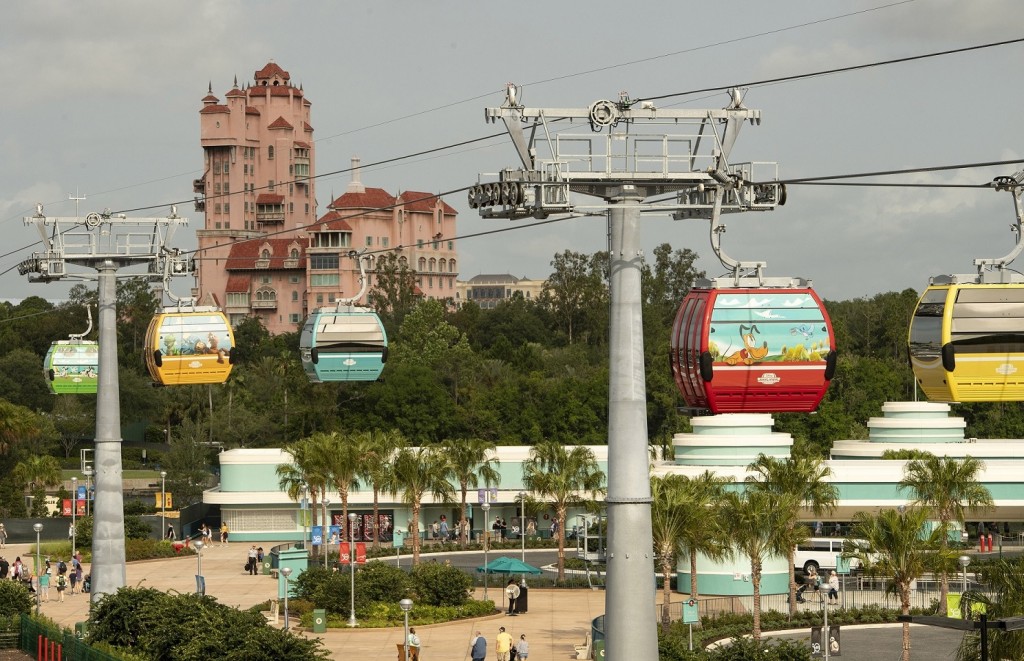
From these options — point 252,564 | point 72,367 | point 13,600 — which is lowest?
point 252,564

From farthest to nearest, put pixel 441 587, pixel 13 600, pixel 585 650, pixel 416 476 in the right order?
pixel 416 476
pixel 441 587
pixel 13 600
pixel 585 650

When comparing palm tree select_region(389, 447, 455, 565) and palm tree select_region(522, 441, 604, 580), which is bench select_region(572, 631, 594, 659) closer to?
palm tree select_region(522, 441, 604, 580)

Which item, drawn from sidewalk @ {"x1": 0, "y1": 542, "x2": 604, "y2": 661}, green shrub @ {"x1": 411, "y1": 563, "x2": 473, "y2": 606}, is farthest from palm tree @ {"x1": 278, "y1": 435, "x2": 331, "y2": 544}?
green shrub @ {"x1": 411, "y1": 563, "x2": 473, "y2": 606}

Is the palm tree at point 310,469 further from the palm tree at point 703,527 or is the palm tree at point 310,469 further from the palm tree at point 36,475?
the palm tree at point 36,475

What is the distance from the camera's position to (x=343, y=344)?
39562mm

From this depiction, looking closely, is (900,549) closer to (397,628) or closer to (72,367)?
(397,628)

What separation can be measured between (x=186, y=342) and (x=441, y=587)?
18.6m

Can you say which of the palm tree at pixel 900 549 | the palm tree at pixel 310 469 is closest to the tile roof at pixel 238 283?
the palm tree at pixel 310 469

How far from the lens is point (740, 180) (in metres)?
22.6

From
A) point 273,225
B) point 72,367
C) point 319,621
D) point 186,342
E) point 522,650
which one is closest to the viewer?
point 186,342

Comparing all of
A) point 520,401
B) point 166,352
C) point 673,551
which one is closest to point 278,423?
point 520,401

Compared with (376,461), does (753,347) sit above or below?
above

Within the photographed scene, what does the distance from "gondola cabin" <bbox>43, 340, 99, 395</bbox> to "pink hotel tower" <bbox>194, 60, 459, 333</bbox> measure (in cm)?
12208

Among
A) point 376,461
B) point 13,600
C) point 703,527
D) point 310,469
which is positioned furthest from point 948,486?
point 13,600
